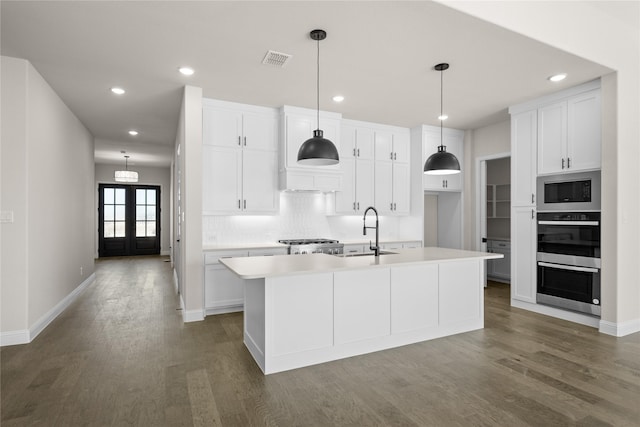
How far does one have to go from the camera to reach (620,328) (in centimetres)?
368

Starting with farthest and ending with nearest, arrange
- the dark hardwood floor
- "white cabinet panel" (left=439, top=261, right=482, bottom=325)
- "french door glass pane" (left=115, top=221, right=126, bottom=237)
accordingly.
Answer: "french door glass pane" (left=115, top=221, right=126, bottom=237) < "white cabinet panel" (left=439, top=261, right=482, bottom=325) < the dark hardwood floor

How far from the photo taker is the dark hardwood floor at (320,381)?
220cm

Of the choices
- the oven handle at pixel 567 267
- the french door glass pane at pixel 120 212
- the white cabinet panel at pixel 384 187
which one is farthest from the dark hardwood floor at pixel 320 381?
the french door glass pane at pixel 120 212

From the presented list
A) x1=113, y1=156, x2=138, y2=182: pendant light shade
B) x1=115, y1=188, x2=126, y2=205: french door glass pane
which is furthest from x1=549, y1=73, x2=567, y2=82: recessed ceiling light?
x1=115, y1=188, x2=126, y2=205: french door glass pane

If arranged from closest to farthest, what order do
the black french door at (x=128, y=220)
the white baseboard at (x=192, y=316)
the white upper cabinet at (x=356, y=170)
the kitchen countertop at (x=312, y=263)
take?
the kitchen countertop at (x=312, y=263)
the white baseboard at (x=192, y=316)
the white upper cabinet at (x=356, y=170)
the black french door at (x=128, y=220)

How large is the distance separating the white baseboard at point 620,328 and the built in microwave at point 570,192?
4.02ft

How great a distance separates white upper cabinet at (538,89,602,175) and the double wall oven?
0.47 feet

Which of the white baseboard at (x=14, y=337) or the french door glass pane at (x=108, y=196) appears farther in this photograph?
the french door glass pane at (x=108, y=196)

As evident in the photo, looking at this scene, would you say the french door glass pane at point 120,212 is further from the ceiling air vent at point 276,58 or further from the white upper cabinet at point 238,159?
the ceiling air vent at point 276,58

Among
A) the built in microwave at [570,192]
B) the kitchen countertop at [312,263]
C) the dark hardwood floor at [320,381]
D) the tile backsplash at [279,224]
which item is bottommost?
the dark hardwood floor at [320,381]

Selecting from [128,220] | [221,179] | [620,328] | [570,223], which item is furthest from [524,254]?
[128,220]

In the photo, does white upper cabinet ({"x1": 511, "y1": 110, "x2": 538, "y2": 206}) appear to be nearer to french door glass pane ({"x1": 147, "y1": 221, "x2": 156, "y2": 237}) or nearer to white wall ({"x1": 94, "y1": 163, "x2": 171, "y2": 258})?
white wall ({"x1": 94, "y1": 163, "x2": 171, "y2": 258})

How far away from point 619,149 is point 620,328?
1.87 m

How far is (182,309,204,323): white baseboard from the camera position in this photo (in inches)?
165
